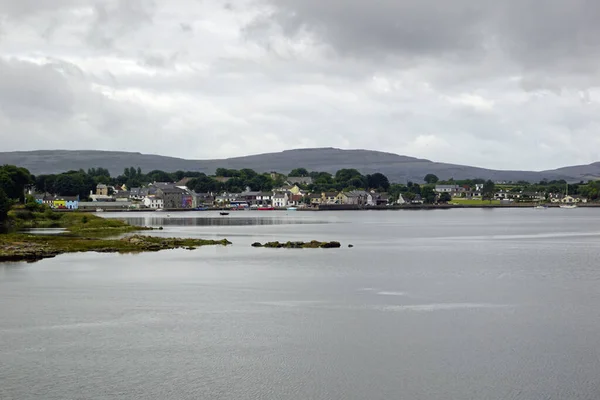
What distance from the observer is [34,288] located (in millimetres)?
27188

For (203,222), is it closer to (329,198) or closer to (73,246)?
(73,246)

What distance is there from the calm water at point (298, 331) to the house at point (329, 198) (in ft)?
442

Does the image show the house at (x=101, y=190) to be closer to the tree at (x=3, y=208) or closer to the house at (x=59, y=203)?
the house at (x=59, y=203)

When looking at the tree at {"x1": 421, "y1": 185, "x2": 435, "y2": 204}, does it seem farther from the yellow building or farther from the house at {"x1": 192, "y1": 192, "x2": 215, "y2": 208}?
the yellow building

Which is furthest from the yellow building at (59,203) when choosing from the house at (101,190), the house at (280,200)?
the house at (280,200)

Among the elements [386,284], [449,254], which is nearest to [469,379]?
[386,284]

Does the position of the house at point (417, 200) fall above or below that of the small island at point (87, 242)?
above

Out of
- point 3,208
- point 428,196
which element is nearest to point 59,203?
point 3,208

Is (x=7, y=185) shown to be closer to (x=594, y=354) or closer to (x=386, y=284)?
(x=386, y=284)

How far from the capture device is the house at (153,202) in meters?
149

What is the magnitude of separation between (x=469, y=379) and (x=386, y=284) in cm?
1373

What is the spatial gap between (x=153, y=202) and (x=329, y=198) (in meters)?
44.9

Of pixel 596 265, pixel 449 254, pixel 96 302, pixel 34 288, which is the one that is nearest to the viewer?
pixel 96 302

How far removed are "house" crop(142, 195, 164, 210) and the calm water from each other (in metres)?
115
